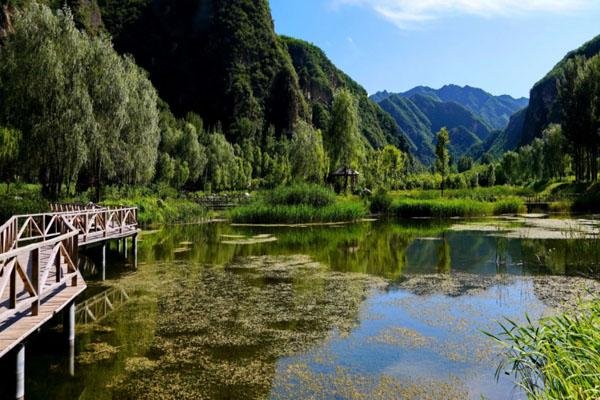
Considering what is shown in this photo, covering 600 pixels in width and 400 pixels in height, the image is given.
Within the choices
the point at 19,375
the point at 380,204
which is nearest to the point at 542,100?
the point at 380,204

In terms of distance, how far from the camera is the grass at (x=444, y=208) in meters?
39.7

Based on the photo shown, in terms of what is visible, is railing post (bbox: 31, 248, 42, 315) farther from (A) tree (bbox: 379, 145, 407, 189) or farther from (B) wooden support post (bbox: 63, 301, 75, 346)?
(A) tree (bbox: 379, 145, 407, 189)

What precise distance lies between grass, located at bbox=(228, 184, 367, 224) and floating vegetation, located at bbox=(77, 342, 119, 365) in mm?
25430

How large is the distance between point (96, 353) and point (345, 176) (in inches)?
1824

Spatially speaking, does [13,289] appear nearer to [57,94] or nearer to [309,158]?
[57,94]

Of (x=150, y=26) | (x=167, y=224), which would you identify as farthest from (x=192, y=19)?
(x=167, y=224)

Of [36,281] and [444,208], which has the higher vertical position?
[444,208]

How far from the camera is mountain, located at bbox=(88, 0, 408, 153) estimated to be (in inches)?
5640

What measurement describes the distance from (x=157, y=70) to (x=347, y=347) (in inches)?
6080

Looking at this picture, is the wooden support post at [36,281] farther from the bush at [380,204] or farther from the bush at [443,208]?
the bush at [380,204]

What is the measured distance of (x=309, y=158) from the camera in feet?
187

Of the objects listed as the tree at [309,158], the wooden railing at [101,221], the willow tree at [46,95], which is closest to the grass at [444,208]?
the tree at [309,158]

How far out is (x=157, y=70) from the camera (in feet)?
493

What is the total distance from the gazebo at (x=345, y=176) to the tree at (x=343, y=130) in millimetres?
1149
